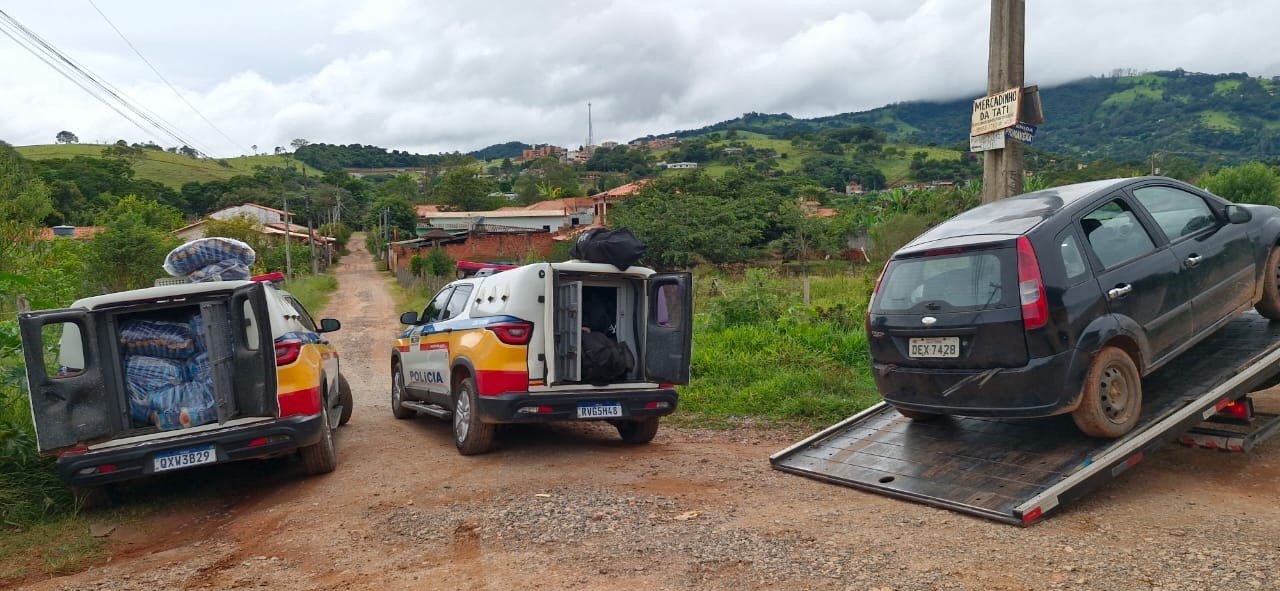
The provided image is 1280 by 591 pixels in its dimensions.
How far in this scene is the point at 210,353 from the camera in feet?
19.8

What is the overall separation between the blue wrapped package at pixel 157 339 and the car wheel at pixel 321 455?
1143 mm

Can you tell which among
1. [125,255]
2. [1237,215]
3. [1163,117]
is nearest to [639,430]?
[1237,215]

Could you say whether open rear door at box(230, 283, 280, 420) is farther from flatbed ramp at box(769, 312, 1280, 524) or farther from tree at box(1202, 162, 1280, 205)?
tree at box(1202, 162, 1280, 205)

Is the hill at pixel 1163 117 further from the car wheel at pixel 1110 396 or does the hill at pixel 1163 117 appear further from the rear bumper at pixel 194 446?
the rear bumper at pixel 194 446

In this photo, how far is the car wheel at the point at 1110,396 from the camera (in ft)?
16.3

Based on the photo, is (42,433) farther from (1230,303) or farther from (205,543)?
(1230,303)

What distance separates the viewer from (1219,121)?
103 m

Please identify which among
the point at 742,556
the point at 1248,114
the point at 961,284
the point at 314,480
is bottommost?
the point at 314,480

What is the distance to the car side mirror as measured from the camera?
6.04 m

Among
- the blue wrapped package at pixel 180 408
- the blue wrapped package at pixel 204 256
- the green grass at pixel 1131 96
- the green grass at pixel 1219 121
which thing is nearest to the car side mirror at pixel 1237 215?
the blue wrapped package at pixel 180 408

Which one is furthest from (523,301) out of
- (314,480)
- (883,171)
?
(883,171)

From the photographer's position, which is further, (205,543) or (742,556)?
(205,543)

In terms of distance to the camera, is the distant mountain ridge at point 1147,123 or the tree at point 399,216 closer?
the tree at point 399,216

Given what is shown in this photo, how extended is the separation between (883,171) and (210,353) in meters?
106
